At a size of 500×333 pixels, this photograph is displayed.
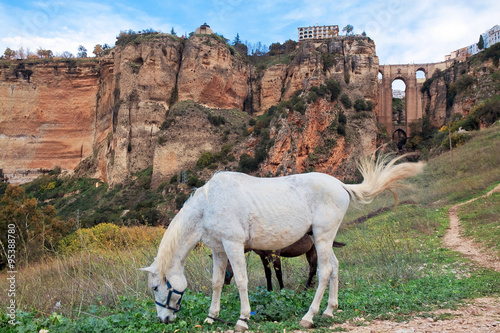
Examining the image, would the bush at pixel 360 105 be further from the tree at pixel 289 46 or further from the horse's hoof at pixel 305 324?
the horse's hoof at pixel 305 324

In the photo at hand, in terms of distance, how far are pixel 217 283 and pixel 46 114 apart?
60393 mm

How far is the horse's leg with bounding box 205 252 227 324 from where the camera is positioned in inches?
177

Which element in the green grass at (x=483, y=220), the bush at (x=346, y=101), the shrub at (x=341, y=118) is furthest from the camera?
the bush at (x=346, y=101)

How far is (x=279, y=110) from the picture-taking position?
3953cm

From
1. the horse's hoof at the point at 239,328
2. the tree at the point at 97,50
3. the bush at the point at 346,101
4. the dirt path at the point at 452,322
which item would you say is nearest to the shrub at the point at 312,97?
the bush at the point at 346,101

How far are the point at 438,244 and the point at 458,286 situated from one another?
463cm

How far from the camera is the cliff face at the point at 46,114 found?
54531 mm

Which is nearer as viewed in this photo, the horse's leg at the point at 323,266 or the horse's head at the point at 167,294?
the horse's head at the point at 167,294

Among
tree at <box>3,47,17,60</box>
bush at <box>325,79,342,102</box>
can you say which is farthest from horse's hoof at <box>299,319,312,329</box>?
tree at <box>3,47,17,60</box>

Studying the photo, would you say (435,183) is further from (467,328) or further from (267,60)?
(267,60)

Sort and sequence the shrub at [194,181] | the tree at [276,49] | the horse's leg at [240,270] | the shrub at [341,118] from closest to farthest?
1. the horse's leg at [240,270]
2. the shrub at [194,181]
3. the shrub at [341,118]
4. the tree at [276,49]

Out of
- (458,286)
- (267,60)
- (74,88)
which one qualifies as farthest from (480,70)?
(74,88)

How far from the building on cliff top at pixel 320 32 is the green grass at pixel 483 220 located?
5082 centimetres

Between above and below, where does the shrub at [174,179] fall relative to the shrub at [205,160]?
Result: below
